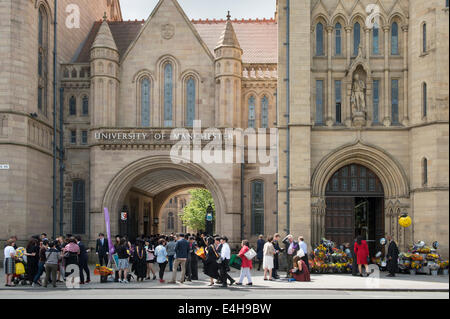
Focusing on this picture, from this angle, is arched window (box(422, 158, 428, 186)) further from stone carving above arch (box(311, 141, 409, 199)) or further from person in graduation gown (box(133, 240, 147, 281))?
person in graduation gown (box(133, 240, 147, 281))

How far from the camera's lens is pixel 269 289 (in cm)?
1839

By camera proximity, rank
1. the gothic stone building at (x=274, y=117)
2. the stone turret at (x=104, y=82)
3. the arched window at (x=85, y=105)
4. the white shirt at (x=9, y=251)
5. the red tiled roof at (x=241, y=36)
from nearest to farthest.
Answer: the white shirt at (x=9, y=251) < the gothic stone building at (x=274, y=117) < the stone turret at (x=104, y=82) < the arched window at (x=85, y=105) < the red tiled roof at (x=241, y=36)

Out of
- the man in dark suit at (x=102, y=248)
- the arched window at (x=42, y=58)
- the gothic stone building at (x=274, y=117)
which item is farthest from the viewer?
the arched window at (x=42, y=58)

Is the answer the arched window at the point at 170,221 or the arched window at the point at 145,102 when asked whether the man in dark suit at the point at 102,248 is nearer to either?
the arched window at the point at 145,102

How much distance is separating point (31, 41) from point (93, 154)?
6421 millimetres

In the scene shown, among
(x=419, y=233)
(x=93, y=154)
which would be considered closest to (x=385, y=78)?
(x=419, y=233)

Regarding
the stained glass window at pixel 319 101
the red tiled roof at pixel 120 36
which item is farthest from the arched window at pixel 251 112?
the red tiled roof at pixel 120 36

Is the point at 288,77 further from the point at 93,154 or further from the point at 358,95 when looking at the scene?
the point at 93,154

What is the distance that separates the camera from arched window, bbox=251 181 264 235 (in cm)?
3134

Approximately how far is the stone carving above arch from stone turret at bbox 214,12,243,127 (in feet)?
22.4

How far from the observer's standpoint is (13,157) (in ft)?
87.0

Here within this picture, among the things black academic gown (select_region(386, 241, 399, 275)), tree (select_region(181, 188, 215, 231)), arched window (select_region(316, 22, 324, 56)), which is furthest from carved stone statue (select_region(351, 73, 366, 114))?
tree (select_region(181, 188, 215, 231))

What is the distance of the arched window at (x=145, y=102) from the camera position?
104 feet

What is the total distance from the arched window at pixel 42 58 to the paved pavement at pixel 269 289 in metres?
11.7
